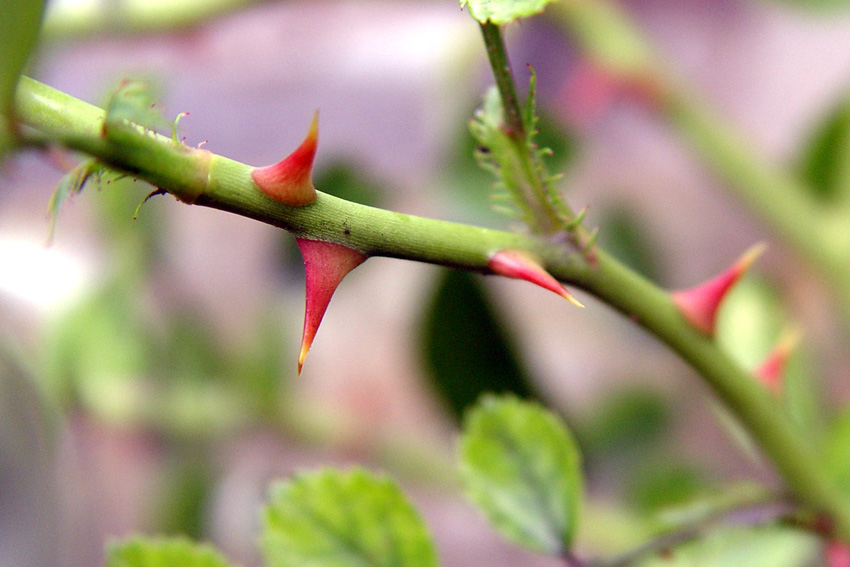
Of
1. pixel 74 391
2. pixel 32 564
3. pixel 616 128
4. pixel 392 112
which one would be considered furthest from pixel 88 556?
pixel 616 128

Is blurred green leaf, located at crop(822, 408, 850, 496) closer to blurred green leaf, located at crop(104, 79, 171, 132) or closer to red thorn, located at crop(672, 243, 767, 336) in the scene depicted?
red thorn, located at crop(672, 243, 767, 336)

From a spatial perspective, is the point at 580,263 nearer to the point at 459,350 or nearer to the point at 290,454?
the point at 459,350

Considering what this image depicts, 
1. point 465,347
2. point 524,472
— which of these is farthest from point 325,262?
point 465,347

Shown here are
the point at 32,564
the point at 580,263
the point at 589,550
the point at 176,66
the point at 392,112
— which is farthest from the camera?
the point at 392,112

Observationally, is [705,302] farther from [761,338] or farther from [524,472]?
[761,338]

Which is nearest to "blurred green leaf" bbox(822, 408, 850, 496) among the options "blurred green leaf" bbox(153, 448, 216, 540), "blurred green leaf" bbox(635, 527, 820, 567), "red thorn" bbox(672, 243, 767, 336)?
"blurred green leaf" bbox(635, 527, 820, 567)

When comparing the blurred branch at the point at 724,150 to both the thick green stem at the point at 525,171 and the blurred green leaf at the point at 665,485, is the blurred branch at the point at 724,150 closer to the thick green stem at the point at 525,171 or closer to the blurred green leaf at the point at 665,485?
the blurred green leaf at the point at 665,485
